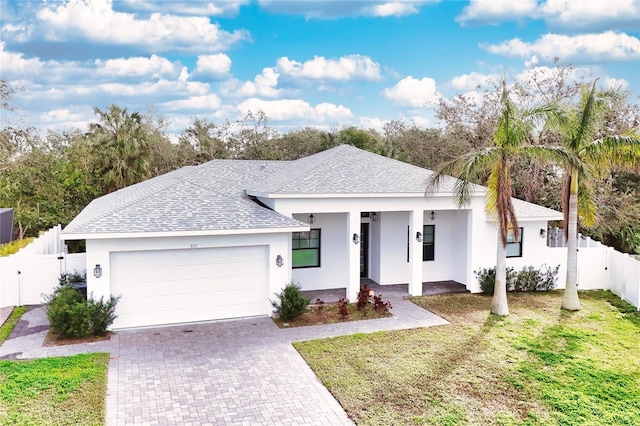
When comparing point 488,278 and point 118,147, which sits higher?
point 118,147

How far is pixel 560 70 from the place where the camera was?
2734 cm

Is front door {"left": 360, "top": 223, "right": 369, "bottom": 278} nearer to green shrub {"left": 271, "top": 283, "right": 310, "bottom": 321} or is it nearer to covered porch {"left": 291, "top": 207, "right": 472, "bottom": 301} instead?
covered porch {"left": 291, "top": 207, "right": 472, "bottom": 301}

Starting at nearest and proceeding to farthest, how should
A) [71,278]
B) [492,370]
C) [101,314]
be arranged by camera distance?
[492,370], [101,314], [71,278]

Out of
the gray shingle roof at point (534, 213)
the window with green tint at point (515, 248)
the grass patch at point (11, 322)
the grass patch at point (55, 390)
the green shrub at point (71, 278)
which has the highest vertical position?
the gray shingle roof at point (534, 213)

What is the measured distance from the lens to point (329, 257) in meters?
17.0

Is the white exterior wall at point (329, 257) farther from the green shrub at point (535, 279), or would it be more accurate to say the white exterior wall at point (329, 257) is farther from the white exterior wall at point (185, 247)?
the green shrub at point (535, 279)

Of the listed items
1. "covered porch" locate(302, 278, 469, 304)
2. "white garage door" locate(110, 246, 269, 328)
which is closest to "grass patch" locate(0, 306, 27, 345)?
"white garage door" locate(110, 246, 269, 328)

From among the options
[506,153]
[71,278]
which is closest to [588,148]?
[506,153]

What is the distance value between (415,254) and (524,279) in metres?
4.16

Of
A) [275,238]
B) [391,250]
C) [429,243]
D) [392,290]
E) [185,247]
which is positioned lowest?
[392,290]

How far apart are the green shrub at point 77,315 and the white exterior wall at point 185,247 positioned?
390mm

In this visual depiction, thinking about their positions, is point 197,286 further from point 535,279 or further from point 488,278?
point 535,279

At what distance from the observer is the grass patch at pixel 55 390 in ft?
25.2

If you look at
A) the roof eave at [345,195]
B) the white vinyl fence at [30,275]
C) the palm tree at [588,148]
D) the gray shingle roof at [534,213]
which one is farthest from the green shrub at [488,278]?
the white vinyl fence at [30,275]
